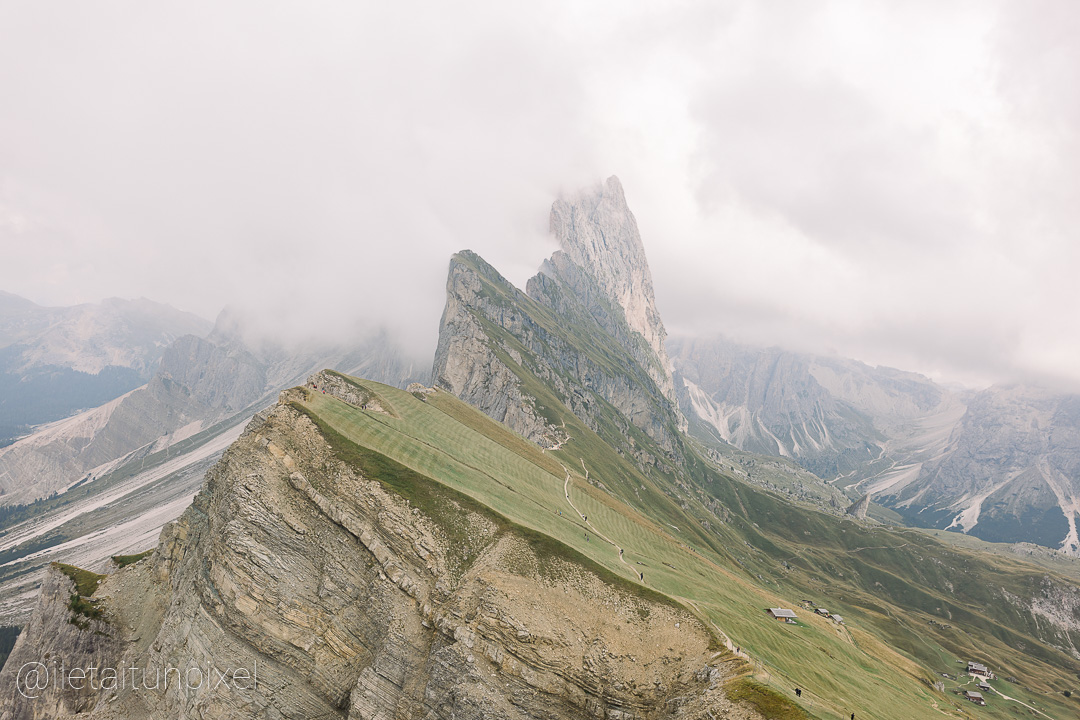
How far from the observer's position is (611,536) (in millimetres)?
81500

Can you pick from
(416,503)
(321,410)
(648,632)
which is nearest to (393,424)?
(321,410)

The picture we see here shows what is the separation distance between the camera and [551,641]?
4241cm

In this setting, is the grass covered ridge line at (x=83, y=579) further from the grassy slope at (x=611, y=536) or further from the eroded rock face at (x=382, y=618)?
the grassy slope at (x=611, y=536)

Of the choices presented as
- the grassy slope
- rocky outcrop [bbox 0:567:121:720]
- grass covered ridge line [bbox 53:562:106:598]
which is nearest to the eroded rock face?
the grassy slope

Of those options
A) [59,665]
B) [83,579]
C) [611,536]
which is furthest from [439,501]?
[83,579]

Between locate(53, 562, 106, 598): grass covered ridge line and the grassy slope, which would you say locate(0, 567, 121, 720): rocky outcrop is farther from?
the grassy slope

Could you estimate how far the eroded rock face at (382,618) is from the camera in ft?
135

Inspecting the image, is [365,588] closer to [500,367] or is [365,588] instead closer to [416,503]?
[416,503]

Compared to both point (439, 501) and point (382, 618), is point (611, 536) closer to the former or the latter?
point (439, 501)

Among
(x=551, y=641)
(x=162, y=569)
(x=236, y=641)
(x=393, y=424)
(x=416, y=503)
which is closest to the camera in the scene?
(x=551, y=641)

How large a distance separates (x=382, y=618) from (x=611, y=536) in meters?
46.7

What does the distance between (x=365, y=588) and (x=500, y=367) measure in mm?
147176

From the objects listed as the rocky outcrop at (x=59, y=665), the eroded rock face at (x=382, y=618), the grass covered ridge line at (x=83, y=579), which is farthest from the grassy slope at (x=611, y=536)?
the grass covered ridge line at (x=83, y=579)

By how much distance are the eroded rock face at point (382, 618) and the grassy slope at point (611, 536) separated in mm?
6939
